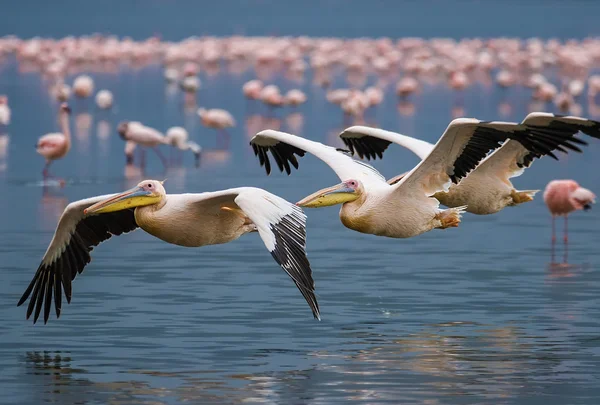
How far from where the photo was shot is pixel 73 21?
11744cm

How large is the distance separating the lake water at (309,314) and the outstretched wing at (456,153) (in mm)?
1238

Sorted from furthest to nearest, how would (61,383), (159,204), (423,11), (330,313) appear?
(423,11) < (330,313) < (159,204) < (61,383)

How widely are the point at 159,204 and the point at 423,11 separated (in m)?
123

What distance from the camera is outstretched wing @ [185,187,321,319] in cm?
1141

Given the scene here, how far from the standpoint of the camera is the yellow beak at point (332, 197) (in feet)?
43.3

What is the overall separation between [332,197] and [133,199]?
5.54 ft

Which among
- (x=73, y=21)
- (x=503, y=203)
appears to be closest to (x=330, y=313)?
(x=503, y=203)

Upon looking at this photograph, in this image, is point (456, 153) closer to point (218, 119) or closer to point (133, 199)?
point (133, 199)

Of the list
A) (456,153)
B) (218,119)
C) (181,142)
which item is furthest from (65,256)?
(218,119)

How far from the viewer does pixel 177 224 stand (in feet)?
41.9

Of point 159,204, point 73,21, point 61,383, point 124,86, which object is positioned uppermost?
point 73,21

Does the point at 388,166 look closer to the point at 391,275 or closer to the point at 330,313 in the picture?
the point at 391,275

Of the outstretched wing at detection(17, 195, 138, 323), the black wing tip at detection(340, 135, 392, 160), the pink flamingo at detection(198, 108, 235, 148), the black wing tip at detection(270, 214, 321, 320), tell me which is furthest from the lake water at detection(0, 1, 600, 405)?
the pink flamingo at detection(198, 108, 235, 148)

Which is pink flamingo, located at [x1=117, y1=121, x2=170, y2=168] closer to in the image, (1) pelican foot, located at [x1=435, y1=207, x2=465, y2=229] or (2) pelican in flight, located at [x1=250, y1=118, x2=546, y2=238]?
(2) pelican in flight, located at [x1=250, y1=118, x2=546, y2=238]
